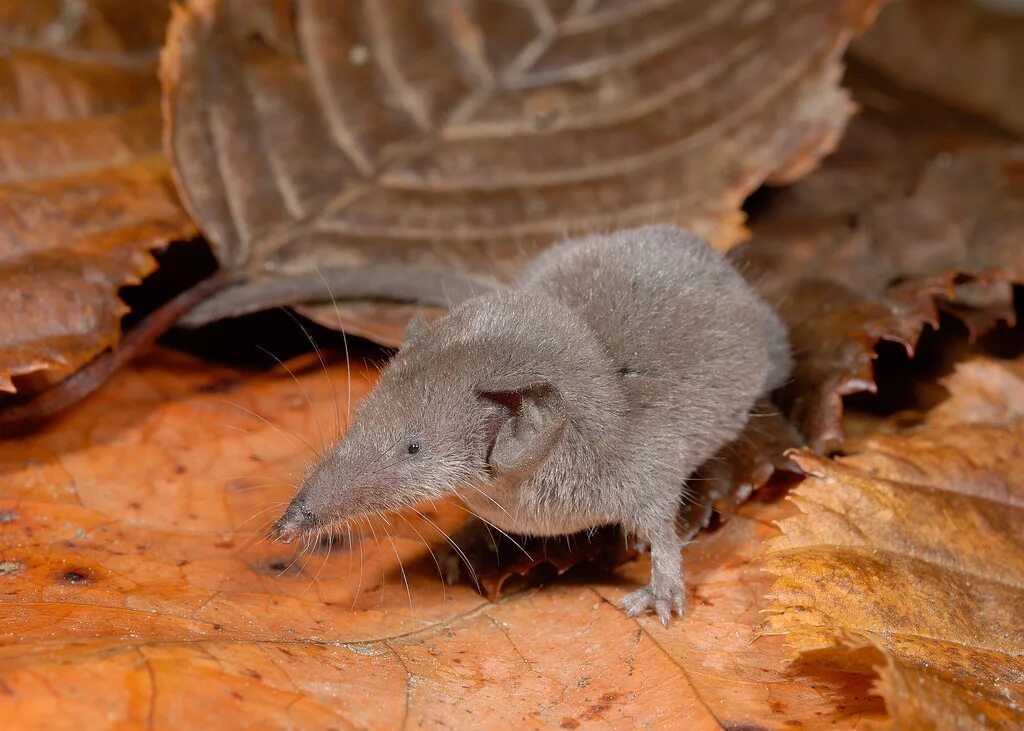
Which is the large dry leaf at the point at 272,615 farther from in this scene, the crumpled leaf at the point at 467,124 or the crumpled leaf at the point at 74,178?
the crumpled leaf at the point at 467,124

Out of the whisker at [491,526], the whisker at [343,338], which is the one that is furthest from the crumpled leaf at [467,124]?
the whisker at [491,526]

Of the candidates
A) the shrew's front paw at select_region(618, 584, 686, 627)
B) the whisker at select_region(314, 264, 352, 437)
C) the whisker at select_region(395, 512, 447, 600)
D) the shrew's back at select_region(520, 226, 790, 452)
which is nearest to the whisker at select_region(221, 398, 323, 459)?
the whisker at select_region(314, 264, 352, 437)

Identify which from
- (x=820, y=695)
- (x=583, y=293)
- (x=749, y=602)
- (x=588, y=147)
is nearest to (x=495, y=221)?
(x=588, y=147)

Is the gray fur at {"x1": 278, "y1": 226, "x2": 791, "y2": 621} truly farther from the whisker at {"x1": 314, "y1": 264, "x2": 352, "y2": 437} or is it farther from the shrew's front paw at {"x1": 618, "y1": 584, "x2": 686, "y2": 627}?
the whisker at {"x1": 314, "y1": 264, "x2": 352, "y2": 437}

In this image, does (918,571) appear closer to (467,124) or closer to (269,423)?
(269,423)

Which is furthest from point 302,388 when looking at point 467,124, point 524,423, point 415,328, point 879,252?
point 879,252

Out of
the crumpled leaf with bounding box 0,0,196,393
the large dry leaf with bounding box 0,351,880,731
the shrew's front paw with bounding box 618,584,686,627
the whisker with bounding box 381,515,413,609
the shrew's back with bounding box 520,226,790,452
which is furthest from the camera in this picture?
the crumpled leaf with bounding box 0,0,196,393
